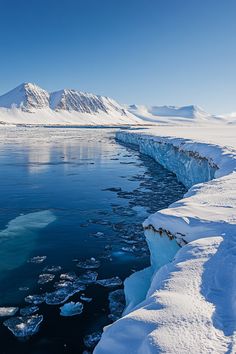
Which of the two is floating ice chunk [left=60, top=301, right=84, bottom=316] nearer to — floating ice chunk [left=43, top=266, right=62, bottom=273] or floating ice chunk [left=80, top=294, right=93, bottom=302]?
floating ice chunk [left=80, top=294, right=93, bottom=302]

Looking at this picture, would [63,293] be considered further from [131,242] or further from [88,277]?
[131,242]

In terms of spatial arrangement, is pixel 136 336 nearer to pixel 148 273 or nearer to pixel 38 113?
pixel 148 273

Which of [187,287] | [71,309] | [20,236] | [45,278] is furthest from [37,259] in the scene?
[187,287]

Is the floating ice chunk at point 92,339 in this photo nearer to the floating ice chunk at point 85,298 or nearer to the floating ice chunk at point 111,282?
the floating ice chunk at point 85,298

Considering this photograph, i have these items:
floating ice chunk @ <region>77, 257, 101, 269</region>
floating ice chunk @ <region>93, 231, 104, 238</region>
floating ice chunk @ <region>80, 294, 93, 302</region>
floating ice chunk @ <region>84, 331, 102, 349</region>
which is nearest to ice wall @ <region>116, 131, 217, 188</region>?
floating ice chunk @ <region>93, 231, 104, 238</region>

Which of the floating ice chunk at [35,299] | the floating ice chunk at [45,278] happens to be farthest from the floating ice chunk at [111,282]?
the floating ice chunk at [35,299]

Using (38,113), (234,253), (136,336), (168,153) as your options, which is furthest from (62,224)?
(38,113)
